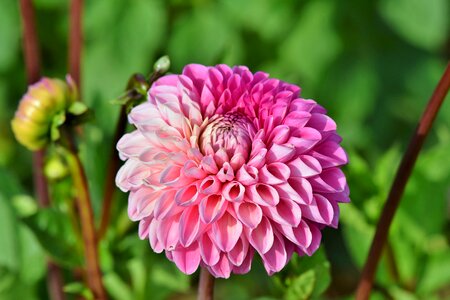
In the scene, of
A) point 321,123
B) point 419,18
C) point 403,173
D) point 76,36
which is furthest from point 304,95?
point 321,123

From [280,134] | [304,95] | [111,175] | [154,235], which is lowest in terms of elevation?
[304,95]

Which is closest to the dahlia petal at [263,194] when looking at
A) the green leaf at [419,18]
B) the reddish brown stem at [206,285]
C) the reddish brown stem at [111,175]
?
the reddish brown stem at [206,285]

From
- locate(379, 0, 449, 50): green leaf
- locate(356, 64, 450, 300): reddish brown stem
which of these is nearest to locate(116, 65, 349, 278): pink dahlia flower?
locate(356, 64, 450, 300): reddish brown stem

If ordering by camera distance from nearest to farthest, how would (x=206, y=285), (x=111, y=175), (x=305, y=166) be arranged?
1. (x=305, y=166)
2. (x=206, y=285)
3. (x=111, y=175)

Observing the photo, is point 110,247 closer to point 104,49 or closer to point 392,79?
point 104,49

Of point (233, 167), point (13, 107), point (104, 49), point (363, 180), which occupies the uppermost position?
point (233, 167)

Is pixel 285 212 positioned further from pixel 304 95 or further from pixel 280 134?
pixel 304 95

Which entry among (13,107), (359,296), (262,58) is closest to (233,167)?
(359,296)
